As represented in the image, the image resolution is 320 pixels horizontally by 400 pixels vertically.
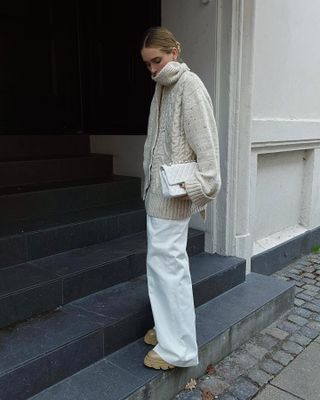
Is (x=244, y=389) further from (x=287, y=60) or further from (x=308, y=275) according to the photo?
(x=287, y=60)

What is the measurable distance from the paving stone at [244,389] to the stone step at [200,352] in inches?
8.9

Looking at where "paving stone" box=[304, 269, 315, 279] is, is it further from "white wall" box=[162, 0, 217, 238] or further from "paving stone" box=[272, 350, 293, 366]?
"paving stone" box=[272, 350, 293, 366]

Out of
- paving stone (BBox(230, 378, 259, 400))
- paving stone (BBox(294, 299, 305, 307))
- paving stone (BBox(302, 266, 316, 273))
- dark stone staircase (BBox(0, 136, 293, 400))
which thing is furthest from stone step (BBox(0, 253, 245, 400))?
paving stone (BBox(302, 266, 316, 273))

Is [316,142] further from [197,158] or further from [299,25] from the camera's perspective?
[197,158]

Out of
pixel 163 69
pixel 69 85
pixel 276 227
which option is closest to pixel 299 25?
pixel 276 227

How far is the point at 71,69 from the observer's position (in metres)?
4.74

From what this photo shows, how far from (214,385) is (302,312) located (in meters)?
1.41

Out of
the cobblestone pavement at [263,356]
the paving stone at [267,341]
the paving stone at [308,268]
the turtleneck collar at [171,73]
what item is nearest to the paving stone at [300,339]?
the cobblestone pavement at [263,356]

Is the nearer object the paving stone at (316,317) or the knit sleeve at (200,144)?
the knit sleeve at (200,144)

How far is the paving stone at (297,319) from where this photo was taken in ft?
11.4

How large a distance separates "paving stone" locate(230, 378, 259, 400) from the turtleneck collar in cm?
192

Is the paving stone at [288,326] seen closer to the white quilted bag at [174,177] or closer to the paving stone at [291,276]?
the paving stone at [291,276]

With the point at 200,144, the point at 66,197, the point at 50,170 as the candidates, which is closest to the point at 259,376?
the point at 200,144

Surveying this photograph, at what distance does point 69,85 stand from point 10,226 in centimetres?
226
